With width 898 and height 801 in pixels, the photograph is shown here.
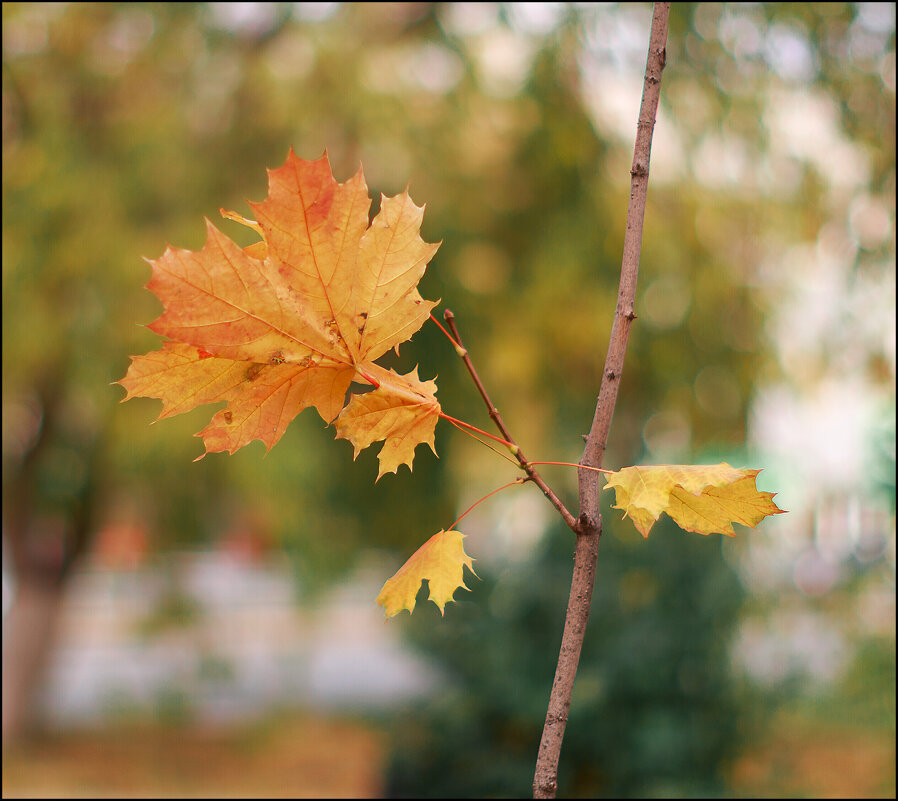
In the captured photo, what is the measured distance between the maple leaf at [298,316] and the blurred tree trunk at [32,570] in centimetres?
412

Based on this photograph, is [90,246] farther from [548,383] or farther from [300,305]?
[300,305]

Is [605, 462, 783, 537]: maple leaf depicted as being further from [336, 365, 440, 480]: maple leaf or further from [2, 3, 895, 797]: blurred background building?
[2, 3, 895, 797]: blurred background building

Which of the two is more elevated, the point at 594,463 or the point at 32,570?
the point at 32,570

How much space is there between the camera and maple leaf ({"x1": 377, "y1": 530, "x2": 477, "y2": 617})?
562 mm

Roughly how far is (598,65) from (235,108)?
1.64m

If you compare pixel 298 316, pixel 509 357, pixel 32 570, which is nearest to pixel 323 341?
pixel 298 316

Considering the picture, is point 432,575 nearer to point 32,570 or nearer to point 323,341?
point 323,341

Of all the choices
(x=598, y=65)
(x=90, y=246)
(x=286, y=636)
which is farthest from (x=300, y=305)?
(x=286, y=636)

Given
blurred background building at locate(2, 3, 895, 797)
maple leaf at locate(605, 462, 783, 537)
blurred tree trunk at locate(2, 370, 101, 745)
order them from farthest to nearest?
1. blurred tree trunk at locate(2, 370, 101, 745)
2. blurred background building at locate(2, 3, 895, 797)
3. maple leaf at locate(605, 462, 783, 537)

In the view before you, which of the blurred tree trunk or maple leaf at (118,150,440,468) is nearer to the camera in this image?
maple leaf at (118,150,440,468)

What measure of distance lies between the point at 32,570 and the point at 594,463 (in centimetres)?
477

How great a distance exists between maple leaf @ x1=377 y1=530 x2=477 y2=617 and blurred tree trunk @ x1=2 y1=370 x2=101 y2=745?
13.6ft

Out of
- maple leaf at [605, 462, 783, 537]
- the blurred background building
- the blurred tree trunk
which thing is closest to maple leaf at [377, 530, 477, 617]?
maple leaf at [605, 462, 783, 537]

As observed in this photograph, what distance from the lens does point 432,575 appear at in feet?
1.91
